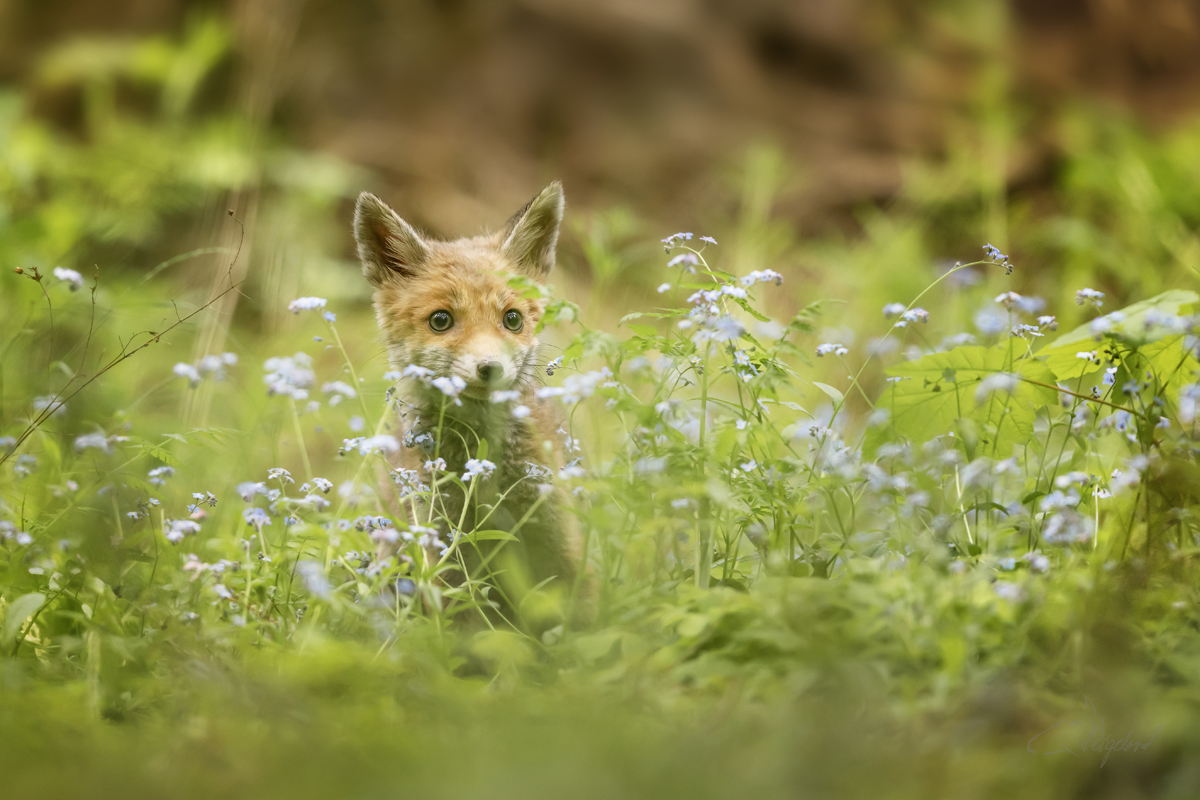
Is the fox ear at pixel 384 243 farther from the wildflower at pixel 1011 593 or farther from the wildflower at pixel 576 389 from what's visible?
the wildflower at pixel 1011 593

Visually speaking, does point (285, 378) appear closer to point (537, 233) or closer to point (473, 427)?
point (473, 427)

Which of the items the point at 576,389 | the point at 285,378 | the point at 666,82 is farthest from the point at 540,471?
the point at 666,82

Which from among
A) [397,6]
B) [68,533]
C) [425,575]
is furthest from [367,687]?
[397,6]

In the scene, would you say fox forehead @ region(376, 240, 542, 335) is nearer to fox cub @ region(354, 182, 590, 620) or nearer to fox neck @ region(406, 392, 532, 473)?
fox cub @ region(354, 182, 590, 620)

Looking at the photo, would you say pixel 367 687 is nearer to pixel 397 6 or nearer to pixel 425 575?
pixel 425 575

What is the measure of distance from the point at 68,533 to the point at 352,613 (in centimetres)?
88

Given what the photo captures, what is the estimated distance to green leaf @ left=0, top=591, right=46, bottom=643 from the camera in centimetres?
209

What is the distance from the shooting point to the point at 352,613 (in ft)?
7.88

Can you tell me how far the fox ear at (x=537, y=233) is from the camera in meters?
3.53

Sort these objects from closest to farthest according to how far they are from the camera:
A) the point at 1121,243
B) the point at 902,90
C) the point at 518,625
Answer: the point at 518,625, the point at 1121,243, the point at 902,90

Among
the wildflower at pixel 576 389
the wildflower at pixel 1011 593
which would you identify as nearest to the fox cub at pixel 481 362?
the wildflower at pixel 576 389

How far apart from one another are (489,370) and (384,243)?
1.03 metres

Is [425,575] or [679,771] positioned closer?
[679,771]

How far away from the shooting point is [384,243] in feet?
12.2
